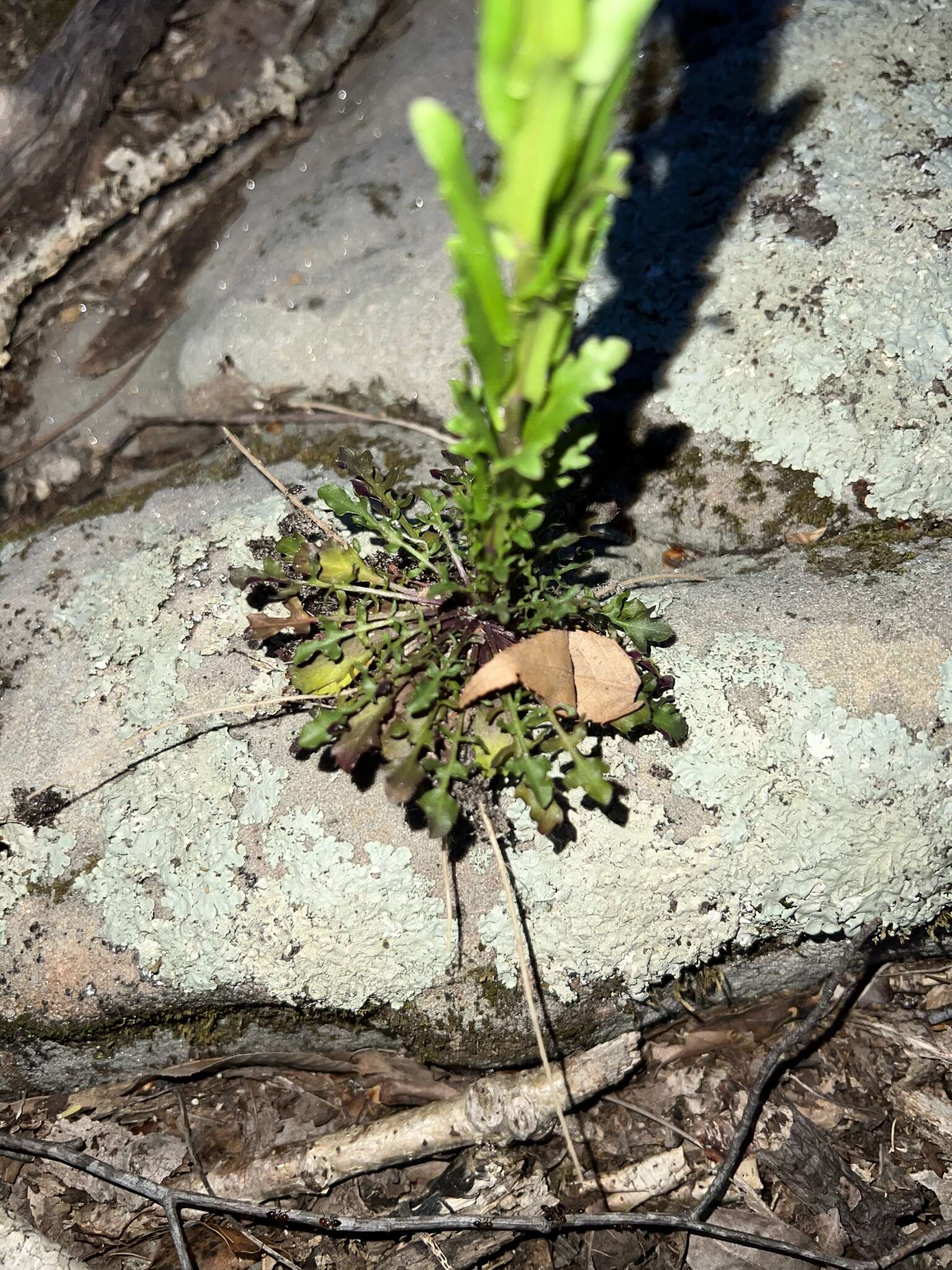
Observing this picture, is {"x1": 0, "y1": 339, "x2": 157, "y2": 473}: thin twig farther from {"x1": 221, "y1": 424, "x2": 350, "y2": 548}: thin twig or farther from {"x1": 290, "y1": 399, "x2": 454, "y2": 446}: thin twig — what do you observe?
{"x1": 221, "y1": 424, "x2": 350, "y2": 548}: thin twig

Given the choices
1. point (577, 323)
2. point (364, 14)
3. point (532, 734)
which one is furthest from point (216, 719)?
point (364, 14)

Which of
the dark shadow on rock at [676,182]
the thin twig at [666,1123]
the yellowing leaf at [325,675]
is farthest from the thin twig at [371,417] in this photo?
the thin twig at [666,1123]

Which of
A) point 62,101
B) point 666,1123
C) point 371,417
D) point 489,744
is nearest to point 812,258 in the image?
point 371,417

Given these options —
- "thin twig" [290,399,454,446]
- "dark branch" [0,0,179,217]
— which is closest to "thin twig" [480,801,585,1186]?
"thin twig" [290,399,454,446]

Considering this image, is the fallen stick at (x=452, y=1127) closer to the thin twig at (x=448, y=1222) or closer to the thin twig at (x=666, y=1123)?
the thin twig at (x=448, y=1222)

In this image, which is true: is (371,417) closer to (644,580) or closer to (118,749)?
(644,580)
